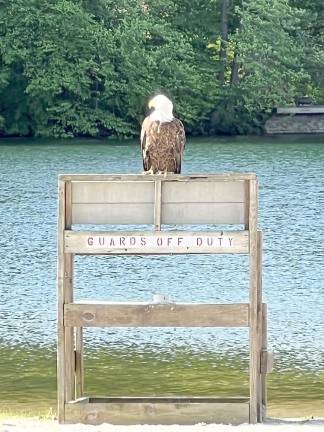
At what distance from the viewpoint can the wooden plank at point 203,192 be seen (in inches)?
352

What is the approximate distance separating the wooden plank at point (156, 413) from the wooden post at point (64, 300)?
0.12m

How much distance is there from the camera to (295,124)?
61.6m

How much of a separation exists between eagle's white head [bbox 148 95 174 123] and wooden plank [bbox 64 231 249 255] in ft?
4.67

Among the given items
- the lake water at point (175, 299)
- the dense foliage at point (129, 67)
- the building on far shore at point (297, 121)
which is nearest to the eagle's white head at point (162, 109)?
the lake water at point (175, 299)

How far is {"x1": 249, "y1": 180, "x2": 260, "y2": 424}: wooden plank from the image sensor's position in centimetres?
891

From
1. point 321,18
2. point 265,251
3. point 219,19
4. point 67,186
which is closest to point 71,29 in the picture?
point 219,19

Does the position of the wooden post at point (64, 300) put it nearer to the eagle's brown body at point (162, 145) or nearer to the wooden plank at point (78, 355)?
the wooden plank at point (78, 355)

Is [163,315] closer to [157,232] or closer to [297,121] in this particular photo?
[157,232]

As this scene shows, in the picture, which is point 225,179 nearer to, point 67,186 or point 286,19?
point 67,186

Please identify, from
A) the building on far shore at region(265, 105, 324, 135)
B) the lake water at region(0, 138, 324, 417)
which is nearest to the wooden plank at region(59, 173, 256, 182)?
the lake water at region(0, 138, 324, 417)

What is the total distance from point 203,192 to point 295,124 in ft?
174

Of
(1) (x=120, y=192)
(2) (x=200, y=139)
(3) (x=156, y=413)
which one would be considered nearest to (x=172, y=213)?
(1) (x=120, y=192)

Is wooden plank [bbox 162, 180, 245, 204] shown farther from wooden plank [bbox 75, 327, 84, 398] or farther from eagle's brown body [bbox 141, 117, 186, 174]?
wooden plank [bbox 75, 327, 84, 398]

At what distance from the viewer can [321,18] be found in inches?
2472
